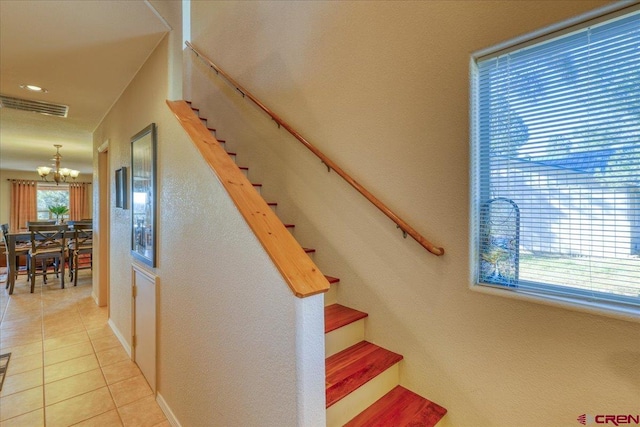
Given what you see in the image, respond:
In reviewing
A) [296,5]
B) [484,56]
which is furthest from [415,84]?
[296,5]

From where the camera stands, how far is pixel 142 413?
2039 millimetres

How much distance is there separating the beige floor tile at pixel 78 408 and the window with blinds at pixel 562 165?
2705 millimetres

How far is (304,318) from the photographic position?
96 cm

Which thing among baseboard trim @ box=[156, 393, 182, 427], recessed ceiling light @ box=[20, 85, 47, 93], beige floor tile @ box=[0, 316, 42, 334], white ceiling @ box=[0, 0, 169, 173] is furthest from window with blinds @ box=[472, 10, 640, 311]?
beige floor tile @ box=[0, 316, 42, 334]

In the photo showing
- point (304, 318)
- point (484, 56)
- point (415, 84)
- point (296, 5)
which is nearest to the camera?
point (304, 318)

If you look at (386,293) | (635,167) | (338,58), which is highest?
(338,58)

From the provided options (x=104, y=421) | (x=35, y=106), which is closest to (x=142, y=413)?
(x=104, y=421)

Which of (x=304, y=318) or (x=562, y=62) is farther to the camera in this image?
(x=562, y=62)

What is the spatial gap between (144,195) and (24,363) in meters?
2.00

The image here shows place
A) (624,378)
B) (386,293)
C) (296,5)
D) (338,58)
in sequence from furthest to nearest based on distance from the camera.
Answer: (296,5)
(338,58)
(386,293)
(624,378)

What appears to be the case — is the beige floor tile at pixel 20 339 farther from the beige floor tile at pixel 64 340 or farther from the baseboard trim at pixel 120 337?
the baseboard trim at pixel 120 337

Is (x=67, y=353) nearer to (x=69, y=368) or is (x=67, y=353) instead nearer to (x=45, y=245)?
(x=69, y=368)

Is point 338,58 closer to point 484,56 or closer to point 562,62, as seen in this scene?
point 484,56

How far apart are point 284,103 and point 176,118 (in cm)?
89
